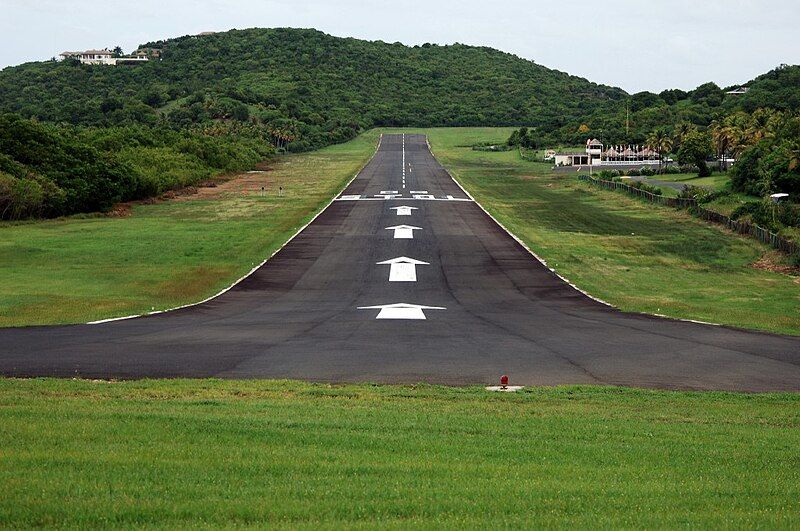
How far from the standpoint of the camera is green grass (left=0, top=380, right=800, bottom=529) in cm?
1005

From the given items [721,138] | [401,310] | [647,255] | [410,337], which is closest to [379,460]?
[410,337]

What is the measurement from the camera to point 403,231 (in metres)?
62.3

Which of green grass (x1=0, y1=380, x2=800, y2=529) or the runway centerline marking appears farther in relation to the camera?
the runway centerline marking

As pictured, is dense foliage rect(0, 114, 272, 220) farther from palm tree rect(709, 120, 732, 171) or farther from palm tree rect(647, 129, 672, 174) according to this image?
palm tree rect(709, 120, 732, 171)

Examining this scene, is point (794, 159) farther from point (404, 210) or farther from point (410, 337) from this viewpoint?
point (410, 337)

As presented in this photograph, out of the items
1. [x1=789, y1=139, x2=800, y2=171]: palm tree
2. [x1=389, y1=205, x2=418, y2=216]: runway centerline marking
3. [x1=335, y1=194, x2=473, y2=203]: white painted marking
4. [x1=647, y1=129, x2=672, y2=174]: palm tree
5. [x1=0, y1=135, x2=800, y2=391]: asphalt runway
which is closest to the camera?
[x1=0, y1=135, x2=800, y2=391]: asphalt runway

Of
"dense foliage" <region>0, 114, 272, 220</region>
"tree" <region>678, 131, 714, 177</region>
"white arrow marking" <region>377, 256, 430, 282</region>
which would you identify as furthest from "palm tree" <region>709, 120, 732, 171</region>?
"white arrow marking" <region>377, 256, 430, 282</region>

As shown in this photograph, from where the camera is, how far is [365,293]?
1580 inches

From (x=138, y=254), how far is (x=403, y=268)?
1438 cm

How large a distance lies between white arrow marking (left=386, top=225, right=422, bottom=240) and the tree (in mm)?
62083

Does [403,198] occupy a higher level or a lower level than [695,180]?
lower

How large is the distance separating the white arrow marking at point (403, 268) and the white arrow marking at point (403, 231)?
8.33m

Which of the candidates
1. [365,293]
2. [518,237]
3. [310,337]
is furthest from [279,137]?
[310,337]

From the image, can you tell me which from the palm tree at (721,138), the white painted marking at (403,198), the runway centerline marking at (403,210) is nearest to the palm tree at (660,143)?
the palm tree at (721,138)
